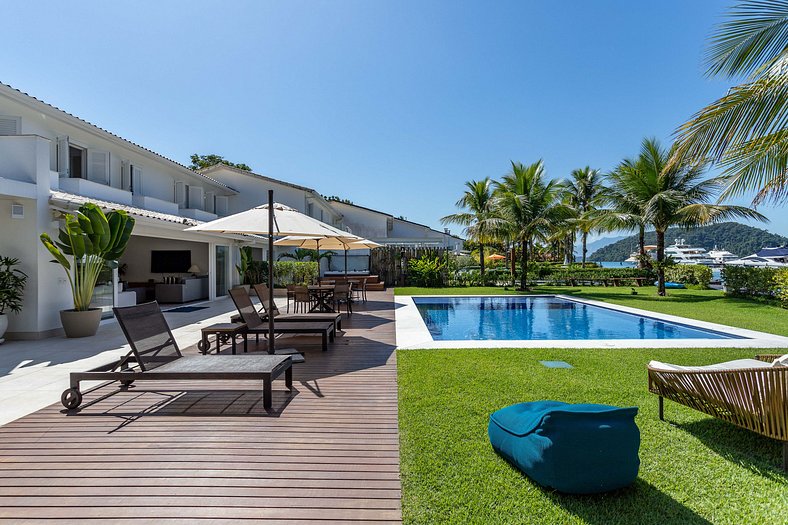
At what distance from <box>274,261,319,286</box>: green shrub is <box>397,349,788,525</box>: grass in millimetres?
15920

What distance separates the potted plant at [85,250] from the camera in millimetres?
8477

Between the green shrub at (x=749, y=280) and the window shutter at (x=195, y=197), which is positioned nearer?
the green shrub at (x=749, y=280)

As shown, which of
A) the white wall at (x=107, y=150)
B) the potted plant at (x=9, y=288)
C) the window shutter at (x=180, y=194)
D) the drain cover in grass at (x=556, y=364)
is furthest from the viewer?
the window shutter at (x=180, y=194)

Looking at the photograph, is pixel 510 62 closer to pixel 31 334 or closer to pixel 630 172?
pixel 630 172

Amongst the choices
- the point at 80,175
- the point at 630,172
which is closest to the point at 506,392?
the point at 80,175

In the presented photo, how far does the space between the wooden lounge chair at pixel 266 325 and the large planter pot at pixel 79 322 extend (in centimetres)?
393

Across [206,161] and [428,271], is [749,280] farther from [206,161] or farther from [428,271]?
[206,161]

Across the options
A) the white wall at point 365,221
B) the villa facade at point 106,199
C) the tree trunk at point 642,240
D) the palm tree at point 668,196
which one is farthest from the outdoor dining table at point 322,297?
the white wall at point 365,221

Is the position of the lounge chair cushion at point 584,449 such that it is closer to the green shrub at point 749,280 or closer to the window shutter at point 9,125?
the window shutter at point 9,125

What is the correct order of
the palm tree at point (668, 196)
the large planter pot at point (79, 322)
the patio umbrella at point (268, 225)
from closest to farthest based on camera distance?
the patio umbrella at point (268, 225), the large planter pot at point (79, 322), the palm tree at point (668, 196)

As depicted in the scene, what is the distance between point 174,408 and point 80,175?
42.7 ft

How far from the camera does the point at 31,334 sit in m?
8.56

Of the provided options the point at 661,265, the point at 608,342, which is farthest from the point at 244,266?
the point at 661,265

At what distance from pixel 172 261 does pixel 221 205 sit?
781 centimetres
